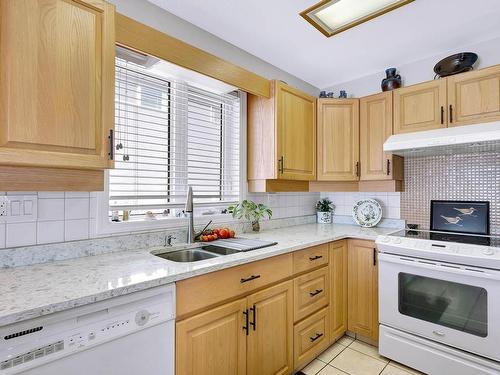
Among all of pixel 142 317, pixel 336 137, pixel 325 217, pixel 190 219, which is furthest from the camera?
pixel 325 217

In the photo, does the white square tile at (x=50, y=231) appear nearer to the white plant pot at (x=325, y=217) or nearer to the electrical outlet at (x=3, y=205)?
Result: the electrical outlet at (x=3, y=205)

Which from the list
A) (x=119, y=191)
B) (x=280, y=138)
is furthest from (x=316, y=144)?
(x=119, y=191)

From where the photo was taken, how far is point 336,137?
9.12 ft

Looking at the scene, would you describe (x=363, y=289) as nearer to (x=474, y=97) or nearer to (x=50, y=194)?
(x=474, y=97)

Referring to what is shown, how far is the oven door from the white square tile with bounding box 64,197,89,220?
2.02m

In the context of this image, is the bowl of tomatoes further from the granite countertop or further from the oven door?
the oven door

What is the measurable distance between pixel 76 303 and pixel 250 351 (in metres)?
1.00

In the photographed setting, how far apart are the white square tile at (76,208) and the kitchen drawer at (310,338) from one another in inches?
58.8

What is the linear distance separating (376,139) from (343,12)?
121 cm

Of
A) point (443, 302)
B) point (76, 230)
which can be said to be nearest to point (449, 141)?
point (443, 302)

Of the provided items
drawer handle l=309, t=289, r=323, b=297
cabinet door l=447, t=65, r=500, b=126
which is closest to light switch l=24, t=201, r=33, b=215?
drawer handle l=309, t=289, r=323, b=297

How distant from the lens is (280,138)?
2379mm

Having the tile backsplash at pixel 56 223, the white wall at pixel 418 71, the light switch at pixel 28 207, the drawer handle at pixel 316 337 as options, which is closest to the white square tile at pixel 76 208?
the tile backsplash at pixel 56 223

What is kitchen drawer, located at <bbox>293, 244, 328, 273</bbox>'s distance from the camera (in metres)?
1.93
